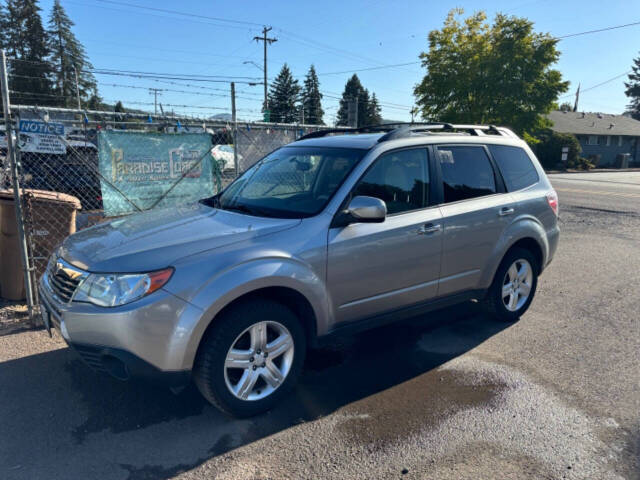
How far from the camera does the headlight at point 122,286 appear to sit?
2.80 metres

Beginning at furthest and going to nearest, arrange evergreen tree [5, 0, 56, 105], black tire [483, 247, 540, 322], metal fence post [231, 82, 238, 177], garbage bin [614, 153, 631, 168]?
1. evergreen tree [5, 0, 56, 105]
2. garbage bin [614, 153, 631, 168]
3. metal fence post [231, 82, 238, 177]
4. black tire [483, 247, 540, 322]

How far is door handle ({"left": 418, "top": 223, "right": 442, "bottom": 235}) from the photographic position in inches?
152

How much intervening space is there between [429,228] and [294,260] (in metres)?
1.29

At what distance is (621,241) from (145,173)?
8.49m

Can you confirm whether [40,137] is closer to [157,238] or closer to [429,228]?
[157,238]

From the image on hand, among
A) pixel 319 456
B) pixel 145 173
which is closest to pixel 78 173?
pixel 145 173

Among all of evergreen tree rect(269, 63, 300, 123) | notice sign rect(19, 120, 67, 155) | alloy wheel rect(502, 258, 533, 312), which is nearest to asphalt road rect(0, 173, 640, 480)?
alloy wheel rect(502, 258, 533, 312)

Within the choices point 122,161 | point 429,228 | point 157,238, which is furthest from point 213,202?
point 122,161

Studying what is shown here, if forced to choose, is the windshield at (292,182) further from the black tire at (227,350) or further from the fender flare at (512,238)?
the fender flare at (512,238)

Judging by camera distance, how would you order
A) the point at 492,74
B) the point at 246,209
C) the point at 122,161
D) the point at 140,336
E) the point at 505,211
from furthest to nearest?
the point at 492,74 < the point at 122,161 < the point at 505,211 < the point at 246,209 < the point at 140,336

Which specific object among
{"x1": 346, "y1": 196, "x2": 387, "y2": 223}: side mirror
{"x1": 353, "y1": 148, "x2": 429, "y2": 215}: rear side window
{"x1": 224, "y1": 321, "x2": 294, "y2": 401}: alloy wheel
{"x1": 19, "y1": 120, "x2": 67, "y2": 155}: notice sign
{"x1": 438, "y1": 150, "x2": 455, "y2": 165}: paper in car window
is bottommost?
{"x1": 224, "y1": 321, "x2": 294, "y2": 401}: alloy wheel

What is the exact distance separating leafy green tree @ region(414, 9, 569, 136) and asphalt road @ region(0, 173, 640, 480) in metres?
24.5

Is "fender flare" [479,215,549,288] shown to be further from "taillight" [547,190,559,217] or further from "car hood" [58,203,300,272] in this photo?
"car hood" [58,203,300,272]

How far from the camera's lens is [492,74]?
26438 mm
